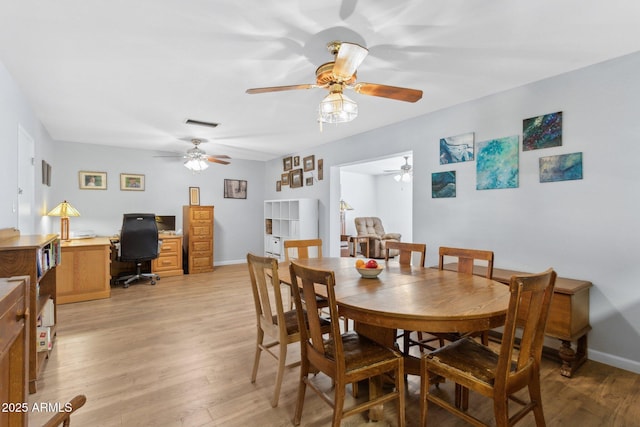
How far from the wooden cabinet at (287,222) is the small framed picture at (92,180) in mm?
3083

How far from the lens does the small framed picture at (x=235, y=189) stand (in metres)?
7.18

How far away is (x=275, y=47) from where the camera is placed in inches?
92.4

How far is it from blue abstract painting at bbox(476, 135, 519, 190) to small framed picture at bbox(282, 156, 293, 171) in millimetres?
4022

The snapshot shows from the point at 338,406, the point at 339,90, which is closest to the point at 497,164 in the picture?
the point at 339,90

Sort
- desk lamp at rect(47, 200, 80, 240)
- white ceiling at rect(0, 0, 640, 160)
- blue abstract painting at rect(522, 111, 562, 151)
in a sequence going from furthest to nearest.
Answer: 1. desk lamp at rect(47, 200, 80, 240)
2. blue abstract painting at rect(522, 111, 562, 151)
3. white ceiling at rect(0, 0, 640, 160)

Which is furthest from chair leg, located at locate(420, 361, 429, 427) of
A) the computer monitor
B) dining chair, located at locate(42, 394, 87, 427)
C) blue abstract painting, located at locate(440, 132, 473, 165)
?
the computer monitor

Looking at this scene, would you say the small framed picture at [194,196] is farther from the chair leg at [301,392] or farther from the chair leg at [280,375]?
the chair leg at [301,392]

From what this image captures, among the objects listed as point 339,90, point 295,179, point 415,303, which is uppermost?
point 339,90

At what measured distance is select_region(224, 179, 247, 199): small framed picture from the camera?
283 inches

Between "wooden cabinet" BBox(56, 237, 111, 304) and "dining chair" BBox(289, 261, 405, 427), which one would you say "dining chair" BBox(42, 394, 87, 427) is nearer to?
"dining chair" BBox(289, 261, 405, 427)

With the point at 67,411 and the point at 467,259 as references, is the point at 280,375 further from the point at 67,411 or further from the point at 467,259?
the point at 467,259

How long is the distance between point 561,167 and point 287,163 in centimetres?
492

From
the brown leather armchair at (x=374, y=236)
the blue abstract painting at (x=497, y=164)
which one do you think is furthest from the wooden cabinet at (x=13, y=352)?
the brown leather armchair at (x=374, y=236)

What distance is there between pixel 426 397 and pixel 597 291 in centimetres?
203
